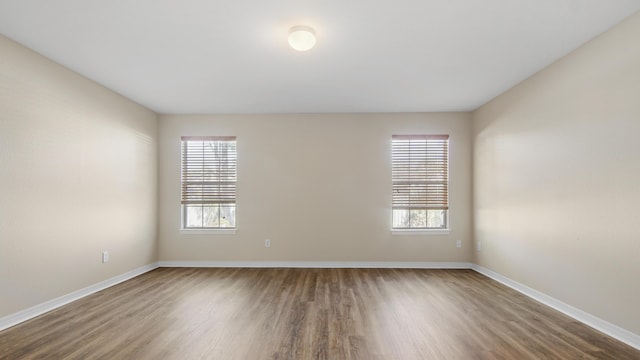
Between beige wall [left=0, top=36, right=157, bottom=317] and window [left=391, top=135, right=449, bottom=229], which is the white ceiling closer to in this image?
beige wall [left=0, top=36, right=157, bottom=317]

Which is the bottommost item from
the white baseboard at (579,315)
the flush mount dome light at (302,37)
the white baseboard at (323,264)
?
the white baseboard at (323,264)

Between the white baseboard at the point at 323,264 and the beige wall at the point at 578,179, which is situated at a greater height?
the beige wall at the point at 578,179

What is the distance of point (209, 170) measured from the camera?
505cm

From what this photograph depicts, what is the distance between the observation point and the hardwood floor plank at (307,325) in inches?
88.7

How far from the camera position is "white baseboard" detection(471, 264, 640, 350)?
238cm

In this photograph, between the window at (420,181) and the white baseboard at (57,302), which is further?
the window at (420,181)

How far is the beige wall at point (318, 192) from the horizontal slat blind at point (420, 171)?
13 centimetres

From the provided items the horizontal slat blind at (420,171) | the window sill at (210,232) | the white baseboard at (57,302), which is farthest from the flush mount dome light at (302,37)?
the white baseboard at (57,302)

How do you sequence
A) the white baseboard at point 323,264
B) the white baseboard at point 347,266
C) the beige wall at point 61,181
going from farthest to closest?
the white baseboard at point 323,264 → the beige wall at point 61,181 → the white baseboard at point 347,266

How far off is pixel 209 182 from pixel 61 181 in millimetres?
2064

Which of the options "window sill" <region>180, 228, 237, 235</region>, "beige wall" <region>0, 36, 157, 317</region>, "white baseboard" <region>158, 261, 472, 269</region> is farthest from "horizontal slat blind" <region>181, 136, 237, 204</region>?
"white baseboard" <region>158, 261, 472, 269</region>

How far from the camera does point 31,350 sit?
2.26m

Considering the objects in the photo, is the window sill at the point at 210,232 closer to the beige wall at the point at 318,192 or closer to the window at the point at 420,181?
the beige wall at the point at 318,192

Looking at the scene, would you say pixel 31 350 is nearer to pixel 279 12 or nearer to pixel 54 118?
pixel 54 118
